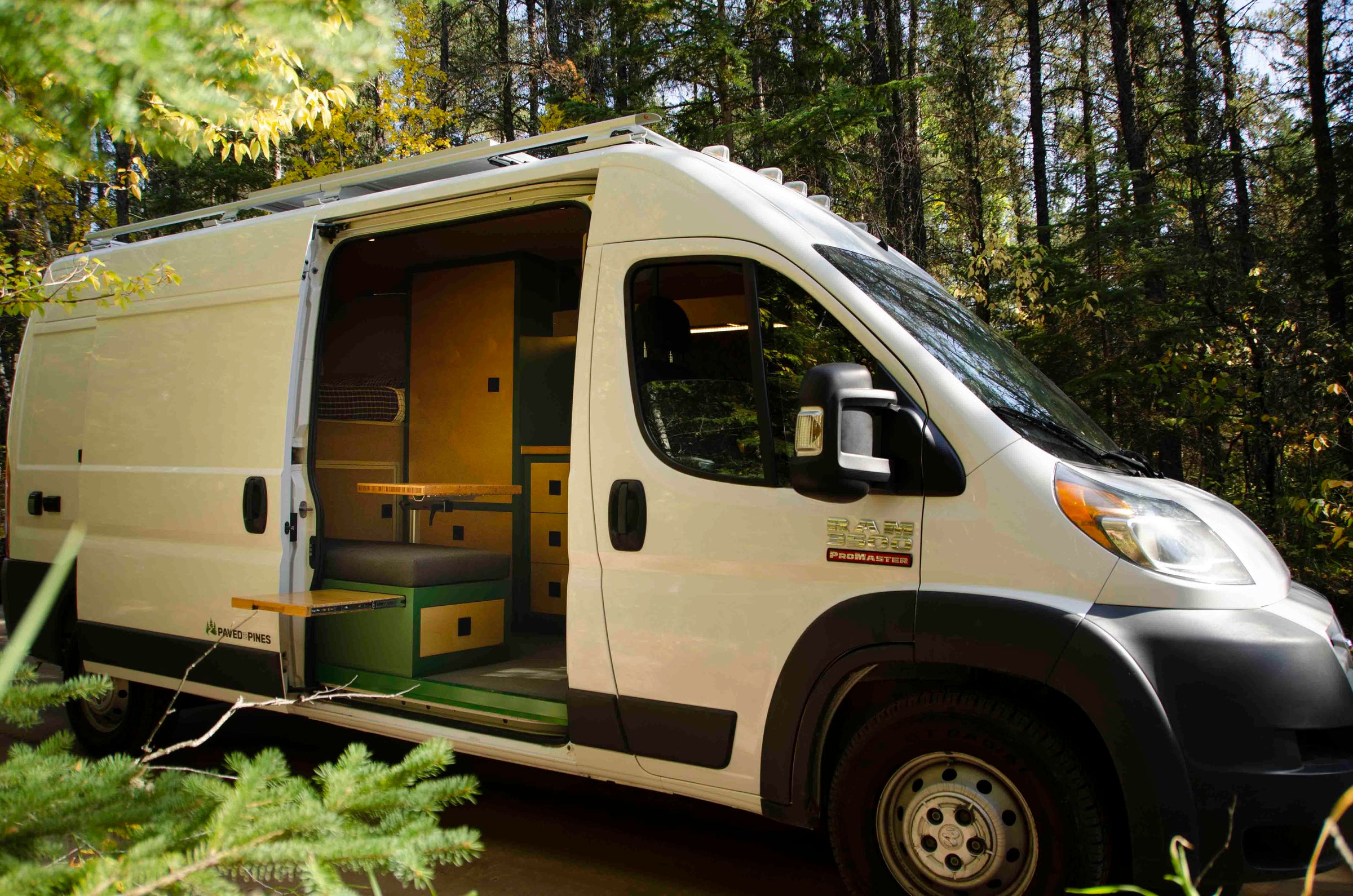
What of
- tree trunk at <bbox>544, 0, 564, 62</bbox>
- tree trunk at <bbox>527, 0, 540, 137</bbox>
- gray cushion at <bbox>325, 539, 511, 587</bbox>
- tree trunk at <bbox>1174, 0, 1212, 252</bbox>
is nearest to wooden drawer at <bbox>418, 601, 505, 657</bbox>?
gray cushion at <bbox>325, 539, 511, 587</bbox>

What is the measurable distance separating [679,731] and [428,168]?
2854 mm

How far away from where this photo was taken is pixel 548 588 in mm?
6312

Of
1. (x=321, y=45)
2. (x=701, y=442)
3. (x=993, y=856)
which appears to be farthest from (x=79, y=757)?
(x=993, y=856)

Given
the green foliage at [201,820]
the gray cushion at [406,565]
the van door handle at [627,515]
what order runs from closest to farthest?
the green foliage at [201,820] < the van door handle at [627,515] < the gray cushion at [406,565]

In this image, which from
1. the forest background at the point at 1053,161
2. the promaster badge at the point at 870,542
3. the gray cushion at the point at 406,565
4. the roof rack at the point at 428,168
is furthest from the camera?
the forest background at the point at 1053,161

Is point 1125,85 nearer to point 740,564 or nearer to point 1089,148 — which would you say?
point 1089,148

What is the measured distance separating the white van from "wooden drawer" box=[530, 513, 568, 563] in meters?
0.68

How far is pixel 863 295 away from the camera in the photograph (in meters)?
3.25

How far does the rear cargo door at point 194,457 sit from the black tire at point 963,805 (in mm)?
2744

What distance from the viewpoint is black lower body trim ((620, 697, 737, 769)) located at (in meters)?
3.28

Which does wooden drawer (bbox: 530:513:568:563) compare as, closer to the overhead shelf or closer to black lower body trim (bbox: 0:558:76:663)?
the overhead shelf

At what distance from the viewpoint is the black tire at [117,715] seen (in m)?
5.20

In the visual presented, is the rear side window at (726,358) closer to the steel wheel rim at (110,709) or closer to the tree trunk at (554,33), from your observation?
the steel wheel rim at (110,709)

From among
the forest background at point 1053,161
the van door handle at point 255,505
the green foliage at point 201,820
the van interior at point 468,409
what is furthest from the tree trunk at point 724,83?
the green foliage at point 201,820
